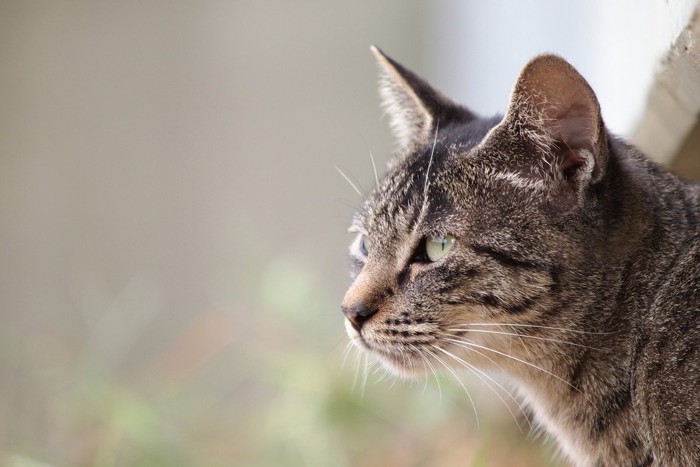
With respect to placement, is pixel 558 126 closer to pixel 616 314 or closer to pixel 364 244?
pixel 616 314

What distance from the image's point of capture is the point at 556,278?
1299 mm

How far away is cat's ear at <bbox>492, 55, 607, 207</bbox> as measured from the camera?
47.6 inches

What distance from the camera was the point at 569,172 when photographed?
4.29 ft

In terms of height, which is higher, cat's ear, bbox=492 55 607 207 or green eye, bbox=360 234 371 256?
cat's ear, bbox=492 55 607 207

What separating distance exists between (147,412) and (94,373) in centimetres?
23

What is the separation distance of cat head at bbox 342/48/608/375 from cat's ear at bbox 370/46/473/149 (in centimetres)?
20

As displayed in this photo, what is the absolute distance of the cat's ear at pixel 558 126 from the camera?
1.21m

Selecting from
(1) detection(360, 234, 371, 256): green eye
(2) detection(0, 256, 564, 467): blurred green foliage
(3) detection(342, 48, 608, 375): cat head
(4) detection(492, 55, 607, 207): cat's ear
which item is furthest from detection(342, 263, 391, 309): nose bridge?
(2) detection(0, 256, 564, 467): blurred green foliage

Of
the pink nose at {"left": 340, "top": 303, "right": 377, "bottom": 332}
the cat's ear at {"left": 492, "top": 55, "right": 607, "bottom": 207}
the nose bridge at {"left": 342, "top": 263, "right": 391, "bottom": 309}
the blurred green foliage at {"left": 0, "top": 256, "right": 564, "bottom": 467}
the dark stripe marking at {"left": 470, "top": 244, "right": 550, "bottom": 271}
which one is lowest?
the blurred green foliage at {"left": 0, "top": 256, "right": 564, "bottom": 467}

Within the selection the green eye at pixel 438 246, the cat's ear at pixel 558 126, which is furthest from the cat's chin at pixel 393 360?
the cat's ear at pixel 558 126

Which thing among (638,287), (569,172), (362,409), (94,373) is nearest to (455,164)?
(569,172)

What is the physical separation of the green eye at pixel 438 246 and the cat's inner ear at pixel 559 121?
0.18m

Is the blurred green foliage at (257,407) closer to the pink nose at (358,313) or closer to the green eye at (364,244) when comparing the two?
the green eye at (364,244)

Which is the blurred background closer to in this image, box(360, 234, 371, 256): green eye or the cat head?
box(360, 234, 371, 256): green eye
